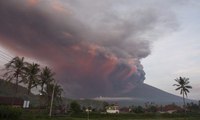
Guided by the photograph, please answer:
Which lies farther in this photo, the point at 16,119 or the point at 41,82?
the point at 41,82

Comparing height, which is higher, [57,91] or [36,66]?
[36,66]

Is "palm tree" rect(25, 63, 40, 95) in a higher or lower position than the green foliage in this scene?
higher

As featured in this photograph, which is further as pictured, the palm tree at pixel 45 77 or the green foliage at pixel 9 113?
the palm tree at pixel 45 77

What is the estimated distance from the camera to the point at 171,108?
612 ft

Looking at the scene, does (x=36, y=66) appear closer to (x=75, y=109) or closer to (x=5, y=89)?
(x=75, y=109)

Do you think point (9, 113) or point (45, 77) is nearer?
point (9, 113)

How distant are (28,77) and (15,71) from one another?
6.30 metres

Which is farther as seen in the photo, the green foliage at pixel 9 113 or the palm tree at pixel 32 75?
the palm tree at pixel 32 75

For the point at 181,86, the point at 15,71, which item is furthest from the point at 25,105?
the point at 181,86

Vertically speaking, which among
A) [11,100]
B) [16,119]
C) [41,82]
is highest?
[41,82]

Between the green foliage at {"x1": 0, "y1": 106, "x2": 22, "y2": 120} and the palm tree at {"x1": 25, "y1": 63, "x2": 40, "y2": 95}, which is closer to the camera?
the green foliage at {"x1": 0, "y1": 106, "x2": 22, "y2": 120}

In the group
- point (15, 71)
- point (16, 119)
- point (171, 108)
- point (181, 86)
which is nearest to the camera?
point (16, 119)

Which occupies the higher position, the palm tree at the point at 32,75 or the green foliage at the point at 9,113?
the palm tree at the point at 32,75

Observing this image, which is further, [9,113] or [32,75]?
[32,75]
